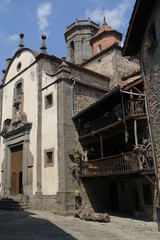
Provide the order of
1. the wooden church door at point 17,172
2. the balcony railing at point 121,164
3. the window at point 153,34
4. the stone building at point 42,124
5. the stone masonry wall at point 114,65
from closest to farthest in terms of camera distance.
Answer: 1. the window at point 153,34
2. the balcony railing at point 121,164
3. the stone building at point 42,124
4. the wooden church door at point 17,172
5. the stone masonry wall at point 114,65

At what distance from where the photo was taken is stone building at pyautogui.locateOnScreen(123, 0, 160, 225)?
9430 millimetres

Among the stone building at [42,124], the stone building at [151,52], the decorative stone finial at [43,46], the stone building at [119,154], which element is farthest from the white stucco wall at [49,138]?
the stone building at [151,52]

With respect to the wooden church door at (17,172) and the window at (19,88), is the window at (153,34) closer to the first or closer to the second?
the wooden church door at (17,172)

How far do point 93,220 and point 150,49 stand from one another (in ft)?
26.0

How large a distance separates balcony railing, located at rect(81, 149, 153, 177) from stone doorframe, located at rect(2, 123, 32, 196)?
176 inches

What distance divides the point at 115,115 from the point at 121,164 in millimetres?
2662

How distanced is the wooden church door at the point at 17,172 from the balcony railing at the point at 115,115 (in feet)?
19.0

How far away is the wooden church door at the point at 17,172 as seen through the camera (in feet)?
57.3

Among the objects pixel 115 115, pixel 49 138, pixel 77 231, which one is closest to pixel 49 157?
pixel 49 138

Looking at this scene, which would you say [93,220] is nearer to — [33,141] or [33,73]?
[33,141]

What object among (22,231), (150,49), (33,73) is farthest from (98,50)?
(22,231)

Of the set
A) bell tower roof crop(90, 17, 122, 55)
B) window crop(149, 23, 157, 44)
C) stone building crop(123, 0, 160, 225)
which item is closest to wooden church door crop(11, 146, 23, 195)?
stone building crop(123, 0, 160, 225)

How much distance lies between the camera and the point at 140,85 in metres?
11.6

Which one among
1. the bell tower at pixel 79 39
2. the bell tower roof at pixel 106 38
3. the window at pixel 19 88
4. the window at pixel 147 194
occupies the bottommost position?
the window at pixel 147 194
